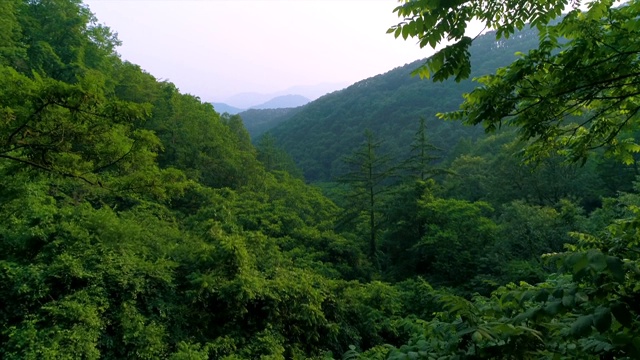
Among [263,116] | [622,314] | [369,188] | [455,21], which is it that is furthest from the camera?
[263,116]

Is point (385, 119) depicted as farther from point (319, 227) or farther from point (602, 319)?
point (602, 319)

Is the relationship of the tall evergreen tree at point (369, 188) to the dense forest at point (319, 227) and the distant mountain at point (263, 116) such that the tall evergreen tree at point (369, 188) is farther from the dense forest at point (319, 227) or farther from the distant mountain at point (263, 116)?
the distant mountain at point (263, 116)

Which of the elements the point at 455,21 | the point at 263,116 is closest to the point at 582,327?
the point at 455,21

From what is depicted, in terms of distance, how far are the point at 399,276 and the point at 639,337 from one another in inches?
796

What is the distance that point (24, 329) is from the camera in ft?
21.0

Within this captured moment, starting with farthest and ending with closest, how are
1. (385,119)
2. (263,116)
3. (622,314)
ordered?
(263,116), (385,119), (622,314)

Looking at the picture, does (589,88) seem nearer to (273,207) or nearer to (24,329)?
(24,329)

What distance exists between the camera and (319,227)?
76.7 ft

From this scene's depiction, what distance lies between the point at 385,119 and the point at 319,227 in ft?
207

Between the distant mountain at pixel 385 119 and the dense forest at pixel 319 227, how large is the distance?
4183 centimetres

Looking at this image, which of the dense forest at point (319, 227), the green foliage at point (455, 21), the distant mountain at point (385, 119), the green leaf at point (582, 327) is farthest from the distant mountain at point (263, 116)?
the green leaf at point (582, 327)

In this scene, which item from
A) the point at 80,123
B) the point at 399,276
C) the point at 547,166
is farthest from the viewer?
the point at 547,166

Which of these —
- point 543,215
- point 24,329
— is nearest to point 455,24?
point 24,329

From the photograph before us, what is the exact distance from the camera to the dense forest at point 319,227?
212 cm
